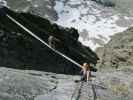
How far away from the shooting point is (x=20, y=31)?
102 metres

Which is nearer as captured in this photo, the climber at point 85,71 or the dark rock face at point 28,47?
the climber at point 85,71

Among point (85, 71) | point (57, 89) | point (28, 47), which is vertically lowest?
point (57, 89)

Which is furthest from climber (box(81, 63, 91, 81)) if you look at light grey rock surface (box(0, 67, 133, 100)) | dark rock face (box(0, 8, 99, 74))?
dark rock face (box(0, 8, 99, 74))

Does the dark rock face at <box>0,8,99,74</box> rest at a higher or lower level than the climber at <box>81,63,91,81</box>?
higher

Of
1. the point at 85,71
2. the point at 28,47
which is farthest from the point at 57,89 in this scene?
the point at 28,47

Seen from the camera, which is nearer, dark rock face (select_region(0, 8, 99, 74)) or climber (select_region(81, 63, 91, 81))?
climber (select_region(81, 63, 91, 81))

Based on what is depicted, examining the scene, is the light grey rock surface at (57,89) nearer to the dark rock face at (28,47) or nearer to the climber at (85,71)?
the climber at (85,71)

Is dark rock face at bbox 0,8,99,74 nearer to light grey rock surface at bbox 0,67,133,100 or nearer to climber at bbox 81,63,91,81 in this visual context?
light grey rock surface at bbox 0,67,133,100

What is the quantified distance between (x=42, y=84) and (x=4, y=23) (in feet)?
242

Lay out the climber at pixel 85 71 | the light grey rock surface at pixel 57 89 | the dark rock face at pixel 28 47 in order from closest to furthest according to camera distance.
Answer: the light grey rock surface at pixel 57 89, the climber at pixel 85 71, the dark rock face at pixel 28 47

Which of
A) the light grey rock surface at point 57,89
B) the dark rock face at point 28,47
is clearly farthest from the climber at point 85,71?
the dark rock face at point 28,47

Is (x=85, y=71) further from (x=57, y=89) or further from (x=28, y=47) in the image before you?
(x=28, y=47)

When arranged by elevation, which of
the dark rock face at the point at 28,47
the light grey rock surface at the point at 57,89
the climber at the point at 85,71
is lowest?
the light grey rock surface at the point at 57,89

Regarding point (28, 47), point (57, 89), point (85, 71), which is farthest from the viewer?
point (28, 47)
